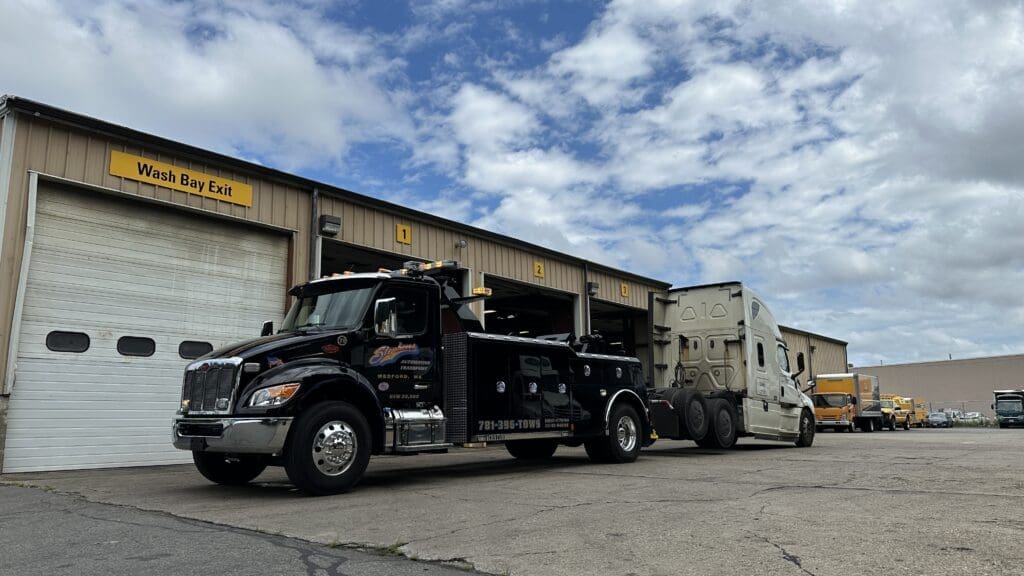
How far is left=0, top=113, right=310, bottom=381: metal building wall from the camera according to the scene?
11.3 metres

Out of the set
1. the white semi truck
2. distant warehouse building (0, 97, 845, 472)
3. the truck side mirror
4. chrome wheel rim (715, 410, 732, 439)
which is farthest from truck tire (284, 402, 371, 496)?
chrome wheel rim (715, 410, 732, 439)

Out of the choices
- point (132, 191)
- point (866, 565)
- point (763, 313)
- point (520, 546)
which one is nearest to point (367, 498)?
point (520, 546)

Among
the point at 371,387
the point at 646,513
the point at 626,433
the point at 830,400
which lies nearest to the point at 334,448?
the point at 371,387

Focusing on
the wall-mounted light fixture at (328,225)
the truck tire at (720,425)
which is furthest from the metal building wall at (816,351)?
the wall-mounted light fixture at (328,225)

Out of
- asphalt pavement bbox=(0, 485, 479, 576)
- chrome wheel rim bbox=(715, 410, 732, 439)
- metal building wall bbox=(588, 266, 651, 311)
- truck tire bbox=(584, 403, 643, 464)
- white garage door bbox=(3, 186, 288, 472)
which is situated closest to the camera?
asphalt pavement bbox=(0, 485, 479, 576)

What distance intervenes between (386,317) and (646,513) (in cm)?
408

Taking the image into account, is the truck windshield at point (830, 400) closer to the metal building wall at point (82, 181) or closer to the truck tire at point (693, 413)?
the truck tire at point (693, 413)

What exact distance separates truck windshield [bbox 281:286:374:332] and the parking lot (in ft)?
6.64

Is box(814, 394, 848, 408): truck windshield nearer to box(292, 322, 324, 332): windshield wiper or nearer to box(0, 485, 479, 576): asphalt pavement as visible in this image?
box(292, 322, 324, 332): windshield wiper

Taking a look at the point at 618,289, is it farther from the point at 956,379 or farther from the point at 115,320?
the point at 956,379

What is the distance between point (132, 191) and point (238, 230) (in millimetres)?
2201

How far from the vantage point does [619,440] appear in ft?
41.4

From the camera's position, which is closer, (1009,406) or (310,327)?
Answer: (310,327)

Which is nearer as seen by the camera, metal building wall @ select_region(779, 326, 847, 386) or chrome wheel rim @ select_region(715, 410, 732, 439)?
chrome wheel rim @ select_region(715, 410, 732, 439)
